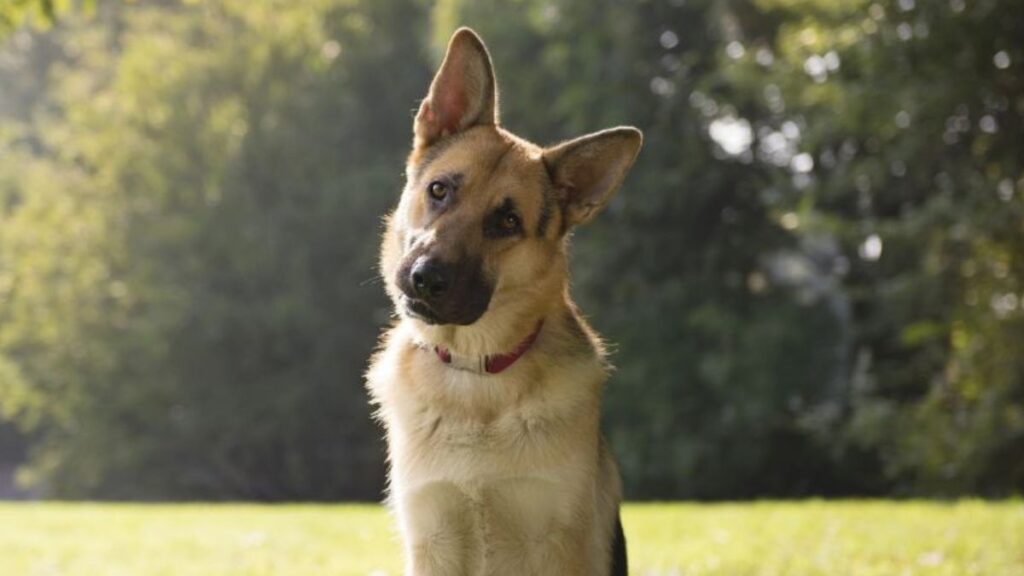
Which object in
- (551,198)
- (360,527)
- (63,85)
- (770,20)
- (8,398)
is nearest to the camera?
(551,198)

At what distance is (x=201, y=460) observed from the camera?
2864cm

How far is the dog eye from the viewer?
472 centimetres

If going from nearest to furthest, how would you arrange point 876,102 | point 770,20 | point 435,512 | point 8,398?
point 435,512 → point 876,102 → point 770,20 → point 8,398

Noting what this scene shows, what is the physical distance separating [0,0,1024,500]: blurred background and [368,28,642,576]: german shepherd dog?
9024 millimetres

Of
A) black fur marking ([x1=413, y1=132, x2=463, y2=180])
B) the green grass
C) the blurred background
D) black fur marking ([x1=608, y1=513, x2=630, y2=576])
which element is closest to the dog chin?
black fur marking ([x1=413, y1=132, x2=463, y2=180])

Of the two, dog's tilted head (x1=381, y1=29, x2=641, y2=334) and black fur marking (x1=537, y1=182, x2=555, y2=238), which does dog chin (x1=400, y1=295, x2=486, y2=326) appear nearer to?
dog's tilted head (x1=381, y1=29, x2=641, y2=334)

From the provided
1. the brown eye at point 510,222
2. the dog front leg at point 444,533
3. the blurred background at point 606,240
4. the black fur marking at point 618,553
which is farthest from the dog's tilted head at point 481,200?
the blurred background at point 606,240

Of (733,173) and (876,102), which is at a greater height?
(876,102)

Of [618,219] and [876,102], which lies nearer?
[876,102]

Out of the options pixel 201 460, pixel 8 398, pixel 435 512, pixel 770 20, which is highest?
pixel 435 512

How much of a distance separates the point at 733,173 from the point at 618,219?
7.73 feet

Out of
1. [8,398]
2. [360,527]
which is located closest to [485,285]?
[360,527]

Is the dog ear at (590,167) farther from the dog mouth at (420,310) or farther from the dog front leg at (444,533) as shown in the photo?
the dog front leg at (444,533)

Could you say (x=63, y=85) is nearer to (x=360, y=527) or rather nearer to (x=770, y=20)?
(x=770, y=20)
